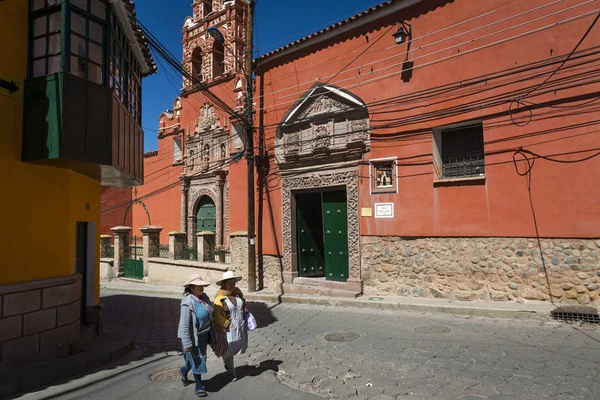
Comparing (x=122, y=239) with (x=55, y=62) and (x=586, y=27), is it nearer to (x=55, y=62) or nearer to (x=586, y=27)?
(x=55, y=62)

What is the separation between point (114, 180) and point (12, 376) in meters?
4.05

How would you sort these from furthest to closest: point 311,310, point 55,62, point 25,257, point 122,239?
point 122,239, point 311,310, point 55,62, point 25,257

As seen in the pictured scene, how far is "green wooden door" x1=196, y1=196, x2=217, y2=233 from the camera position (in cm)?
1938

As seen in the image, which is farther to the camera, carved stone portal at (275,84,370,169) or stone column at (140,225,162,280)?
stone column at (140,225,162,280)

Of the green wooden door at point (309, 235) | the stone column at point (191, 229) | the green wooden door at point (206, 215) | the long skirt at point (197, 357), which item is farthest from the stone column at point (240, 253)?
the long skirt at point (197, 357)

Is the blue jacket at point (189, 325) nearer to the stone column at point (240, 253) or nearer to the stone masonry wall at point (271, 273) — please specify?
the stone masonry wall at point (271, 273)

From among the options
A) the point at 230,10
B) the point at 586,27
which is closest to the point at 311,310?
the point at 586,27

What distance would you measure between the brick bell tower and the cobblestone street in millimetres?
13093

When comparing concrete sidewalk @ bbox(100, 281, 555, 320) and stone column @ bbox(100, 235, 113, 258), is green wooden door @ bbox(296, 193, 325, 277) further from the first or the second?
stone column @ bbox(100, 235, 113, 258)

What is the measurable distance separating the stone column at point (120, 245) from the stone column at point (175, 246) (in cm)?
301

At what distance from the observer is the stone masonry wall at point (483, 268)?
25.3 feet

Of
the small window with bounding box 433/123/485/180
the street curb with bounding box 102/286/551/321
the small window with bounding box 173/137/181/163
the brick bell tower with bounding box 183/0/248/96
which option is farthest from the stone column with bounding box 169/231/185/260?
the small window with bounding box 433/123/485/180

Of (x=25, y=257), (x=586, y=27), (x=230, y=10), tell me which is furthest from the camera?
(x=230, y=10)

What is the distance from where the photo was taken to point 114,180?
311 inches
